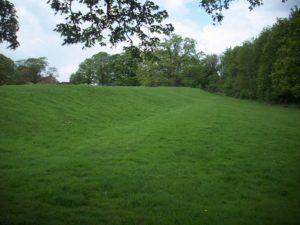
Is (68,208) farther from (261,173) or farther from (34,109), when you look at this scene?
(34,109)

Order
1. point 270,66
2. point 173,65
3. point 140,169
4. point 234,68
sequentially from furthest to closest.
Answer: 1. point 173,65
2. point 234,68
3. point 270,66
4. point 140,169

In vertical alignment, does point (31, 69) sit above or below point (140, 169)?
above

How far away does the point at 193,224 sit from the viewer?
33.5ft

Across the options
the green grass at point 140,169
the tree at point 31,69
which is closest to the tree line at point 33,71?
the tree at point 31,69

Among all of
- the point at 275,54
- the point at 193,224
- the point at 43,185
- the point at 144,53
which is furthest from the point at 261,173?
the point at 275,54

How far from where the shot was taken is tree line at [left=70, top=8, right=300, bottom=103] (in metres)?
62.2

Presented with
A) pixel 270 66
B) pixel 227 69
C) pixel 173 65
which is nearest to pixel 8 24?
pixel 270 66

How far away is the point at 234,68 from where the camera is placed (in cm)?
8794

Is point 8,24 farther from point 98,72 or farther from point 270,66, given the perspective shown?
point 98,72

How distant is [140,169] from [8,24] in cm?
847

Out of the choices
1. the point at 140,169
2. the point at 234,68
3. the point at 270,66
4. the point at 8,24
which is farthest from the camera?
the point at 234,68

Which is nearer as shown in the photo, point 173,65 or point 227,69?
point 227,69

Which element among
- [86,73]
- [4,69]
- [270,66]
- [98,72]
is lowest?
[4,69]

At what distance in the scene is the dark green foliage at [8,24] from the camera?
1077cm
